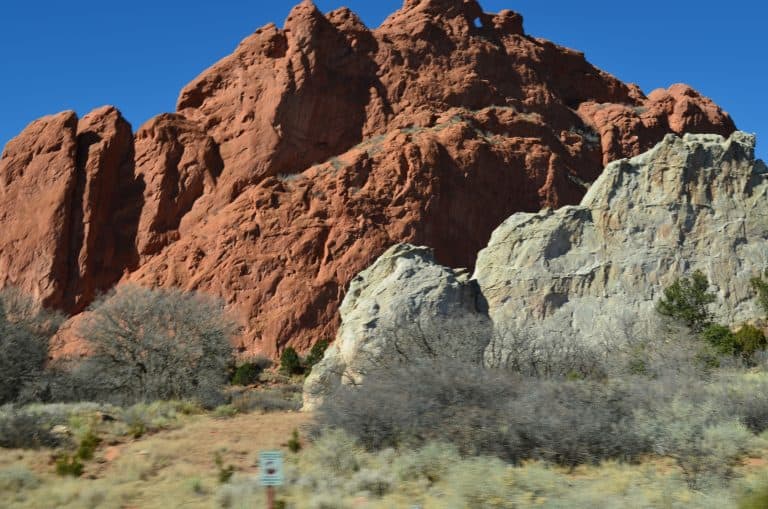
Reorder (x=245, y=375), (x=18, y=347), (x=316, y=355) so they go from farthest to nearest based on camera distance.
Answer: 1. (x=316, y=355)
2. (x=245, y=375)
3. (x=18, y=347)

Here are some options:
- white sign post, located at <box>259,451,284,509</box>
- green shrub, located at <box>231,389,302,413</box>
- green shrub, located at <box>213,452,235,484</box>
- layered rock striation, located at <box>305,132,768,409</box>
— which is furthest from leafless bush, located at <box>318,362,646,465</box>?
green shrub, located at <box>231,389,302,413</box>

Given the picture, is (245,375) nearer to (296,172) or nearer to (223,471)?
(296,172)

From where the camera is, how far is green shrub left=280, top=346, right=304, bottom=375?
40.1m

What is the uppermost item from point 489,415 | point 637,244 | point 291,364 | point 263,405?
point 637,244

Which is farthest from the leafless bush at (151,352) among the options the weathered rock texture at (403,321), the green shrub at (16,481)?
the green shrub at (16,481)

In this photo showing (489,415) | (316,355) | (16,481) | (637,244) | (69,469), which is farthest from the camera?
(316,355)

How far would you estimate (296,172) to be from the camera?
170 feet

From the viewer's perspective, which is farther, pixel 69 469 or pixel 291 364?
pixel 291 364

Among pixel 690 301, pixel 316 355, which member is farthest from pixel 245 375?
pixel 690 301

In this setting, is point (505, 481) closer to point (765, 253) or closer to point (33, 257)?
point (765, 253)

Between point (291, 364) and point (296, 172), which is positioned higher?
point (296, 172)

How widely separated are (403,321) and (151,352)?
9665 mm

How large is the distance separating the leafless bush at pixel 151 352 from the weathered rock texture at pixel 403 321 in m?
5.09

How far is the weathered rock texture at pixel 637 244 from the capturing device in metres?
25.9
